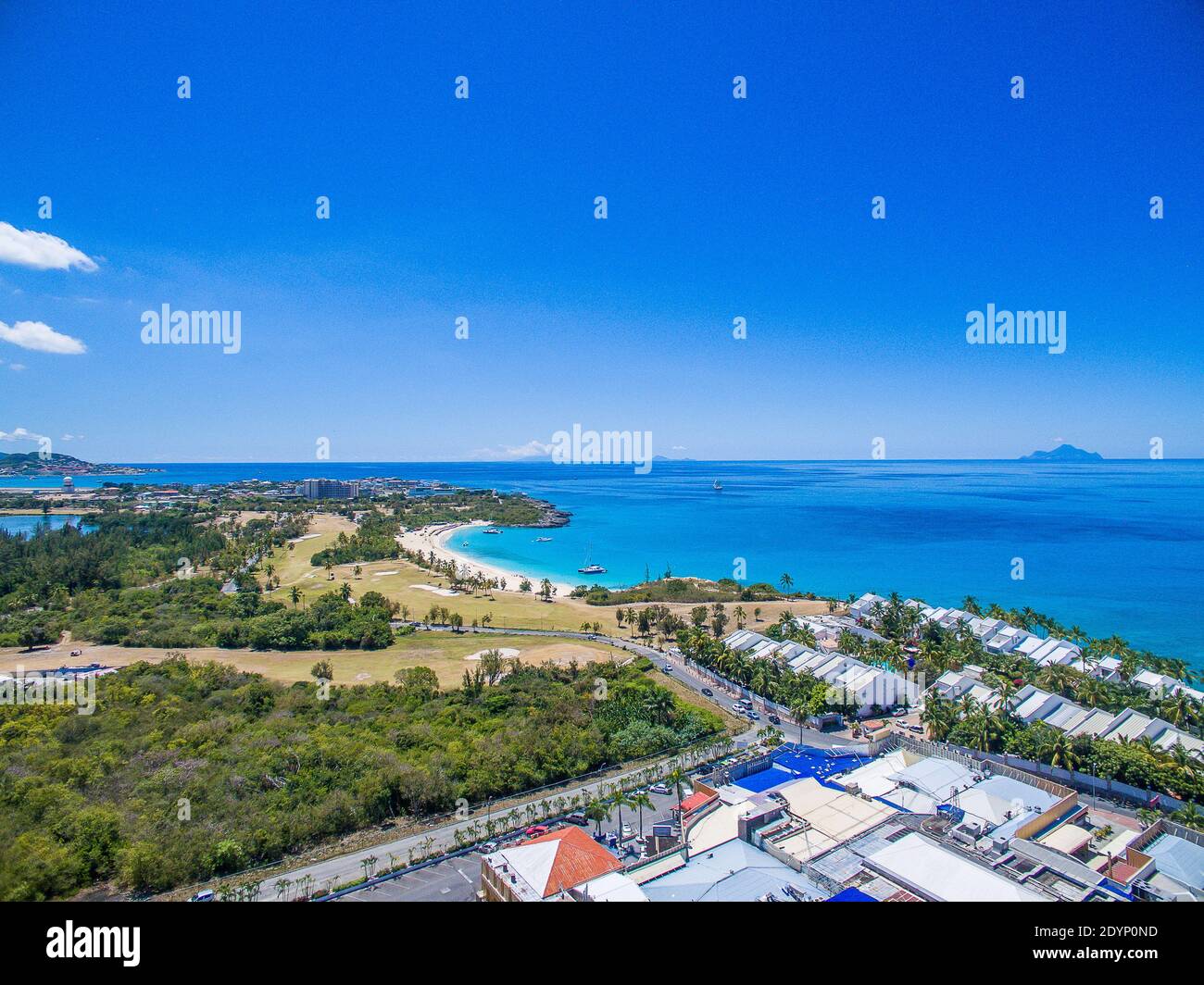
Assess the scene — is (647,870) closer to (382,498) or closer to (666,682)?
(666,682)

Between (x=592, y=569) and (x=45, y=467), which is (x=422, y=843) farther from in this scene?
(x=45, y=467)

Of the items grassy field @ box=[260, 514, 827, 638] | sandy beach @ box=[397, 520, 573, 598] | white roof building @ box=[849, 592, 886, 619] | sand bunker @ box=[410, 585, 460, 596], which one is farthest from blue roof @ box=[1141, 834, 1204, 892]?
sand bunker @ box=[410, 585, 460, 596]

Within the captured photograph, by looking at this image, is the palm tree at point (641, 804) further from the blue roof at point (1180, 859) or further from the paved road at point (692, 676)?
the blue roof at point (1180, 859)

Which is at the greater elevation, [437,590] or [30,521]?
[30,521]

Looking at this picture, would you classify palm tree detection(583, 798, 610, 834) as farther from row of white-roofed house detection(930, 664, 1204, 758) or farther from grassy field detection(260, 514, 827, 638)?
grassy field detection(260, 514, 827, 638)

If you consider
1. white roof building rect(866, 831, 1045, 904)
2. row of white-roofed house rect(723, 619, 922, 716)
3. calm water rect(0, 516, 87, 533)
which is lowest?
row of white-roofed house rect(723, 619, 922, 716)

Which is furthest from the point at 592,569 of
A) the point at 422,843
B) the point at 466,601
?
the point at 422,843

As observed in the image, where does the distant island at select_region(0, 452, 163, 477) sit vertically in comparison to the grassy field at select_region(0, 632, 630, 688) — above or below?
above
